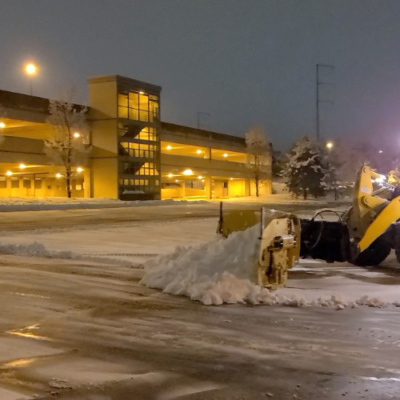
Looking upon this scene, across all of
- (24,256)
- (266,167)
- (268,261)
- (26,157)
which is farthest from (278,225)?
(266,167)

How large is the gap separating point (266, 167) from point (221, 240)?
61.4 meters

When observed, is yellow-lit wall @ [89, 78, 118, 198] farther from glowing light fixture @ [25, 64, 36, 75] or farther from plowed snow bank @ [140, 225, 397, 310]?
plowed snow bank @ [140, 225, 397, 310]

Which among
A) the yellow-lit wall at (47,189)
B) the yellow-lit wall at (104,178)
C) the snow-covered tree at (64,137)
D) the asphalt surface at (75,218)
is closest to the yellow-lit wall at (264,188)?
the yellow-lit wall at (47,189)

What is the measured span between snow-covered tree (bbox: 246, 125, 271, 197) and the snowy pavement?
57397 mm

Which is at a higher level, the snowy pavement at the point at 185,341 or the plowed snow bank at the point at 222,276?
the plowed snow bank at the point at 222,276

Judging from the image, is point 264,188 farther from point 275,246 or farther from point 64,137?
point 275,246

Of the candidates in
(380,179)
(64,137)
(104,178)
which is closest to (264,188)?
(104,178)

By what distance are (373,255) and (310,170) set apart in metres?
53.1

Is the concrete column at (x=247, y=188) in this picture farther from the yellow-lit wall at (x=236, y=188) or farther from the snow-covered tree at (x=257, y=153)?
the snow-covered tree at (x=257, y=153)

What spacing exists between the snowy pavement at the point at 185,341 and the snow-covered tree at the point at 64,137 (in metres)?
38.9

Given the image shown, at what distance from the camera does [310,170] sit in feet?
209

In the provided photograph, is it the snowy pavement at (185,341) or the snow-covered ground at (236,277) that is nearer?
the snowy pavement at (185,341)

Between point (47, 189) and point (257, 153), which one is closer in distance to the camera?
point (47, 189)

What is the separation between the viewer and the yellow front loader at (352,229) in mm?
9352
